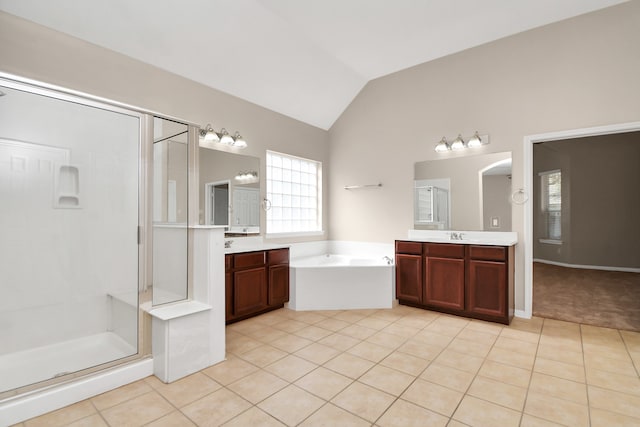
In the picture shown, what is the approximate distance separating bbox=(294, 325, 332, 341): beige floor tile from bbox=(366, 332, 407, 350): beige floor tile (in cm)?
44

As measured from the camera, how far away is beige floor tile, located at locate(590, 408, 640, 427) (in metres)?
1.77

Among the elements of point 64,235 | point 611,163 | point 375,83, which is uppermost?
point 375,83

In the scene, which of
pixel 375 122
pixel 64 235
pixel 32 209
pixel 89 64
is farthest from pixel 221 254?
pixel 375 122

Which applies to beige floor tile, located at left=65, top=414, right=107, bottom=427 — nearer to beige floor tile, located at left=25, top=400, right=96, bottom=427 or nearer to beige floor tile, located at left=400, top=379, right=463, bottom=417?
beige floor tile, located at left=25, top=400, right=96, bottom=427

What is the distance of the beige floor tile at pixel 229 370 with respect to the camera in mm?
2291

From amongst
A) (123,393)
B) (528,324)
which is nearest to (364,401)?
(123,393)

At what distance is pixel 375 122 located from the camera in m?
4.79

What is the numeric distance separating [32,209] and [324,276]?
2801 millimetres

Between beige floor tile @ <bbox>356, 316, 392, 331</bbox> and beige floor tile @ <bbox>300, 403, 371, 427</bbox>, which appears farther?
beige floor tile @ <bbox>356, 316, 392, 331</bbox>

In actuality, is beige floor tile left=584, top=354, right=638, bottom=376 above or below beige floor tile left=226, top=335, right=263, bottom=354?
above

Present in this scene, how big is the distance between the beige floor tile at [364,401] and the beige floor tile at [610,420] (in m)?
1.14

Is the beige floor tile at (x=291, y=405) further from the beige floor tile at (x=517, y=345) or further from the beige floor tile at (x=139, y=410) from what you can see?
the beige floor tile at (x=517, y=345)

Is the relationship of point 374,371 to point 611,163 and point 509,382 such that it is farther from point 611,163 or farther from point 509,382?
point 611,163

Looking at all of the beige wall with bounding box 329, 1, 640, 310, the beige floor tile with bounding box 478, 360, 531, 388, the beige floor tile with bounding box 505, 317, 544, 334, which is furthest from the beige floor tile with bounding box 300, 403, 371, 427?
the beige wall with bounding box 329, 1, 640, 310
